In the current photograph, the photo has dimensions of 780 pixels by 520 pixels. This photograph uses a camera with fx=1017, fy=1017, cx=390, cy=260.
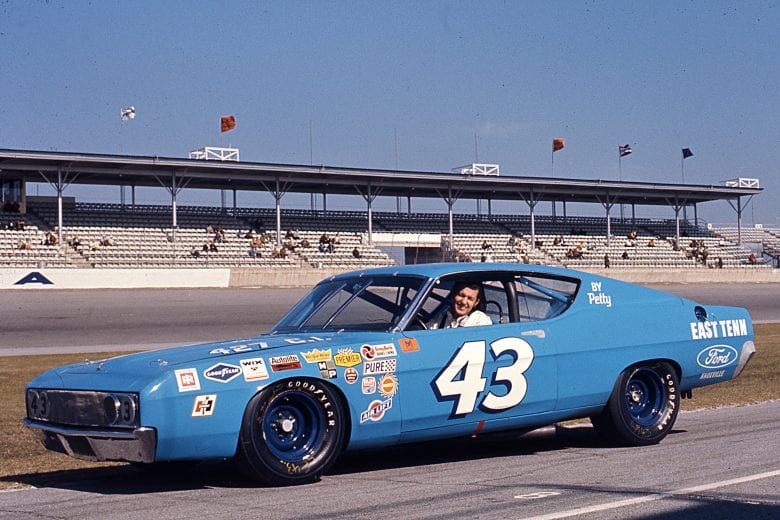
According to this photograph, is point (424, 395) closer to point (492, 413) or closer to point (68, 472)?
point (492, 413)

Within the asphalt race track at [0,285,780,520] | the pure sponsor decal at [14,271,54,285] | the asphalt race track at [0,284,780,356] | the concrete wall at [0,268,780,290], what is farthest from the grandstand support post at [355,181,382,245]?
the asphalt race track at [0,285,780,520]

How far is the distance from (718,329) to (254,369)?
14.7ft

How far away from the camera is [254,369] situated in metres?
6.29

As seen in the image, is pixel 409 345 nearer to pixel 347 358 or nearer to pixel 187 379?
pixel 347 358

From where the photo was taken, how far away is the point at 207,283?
37.2m

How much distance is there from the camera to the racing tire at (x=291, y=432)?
20.5 feet

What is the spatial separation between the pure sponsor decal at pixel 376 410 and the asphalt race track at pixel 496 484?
16.0 inches

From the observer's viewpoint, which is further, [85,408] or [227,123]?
[227,123]

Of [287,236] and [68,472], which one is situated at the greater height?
[287,236]

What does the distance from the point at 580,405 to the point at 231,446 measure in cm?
295

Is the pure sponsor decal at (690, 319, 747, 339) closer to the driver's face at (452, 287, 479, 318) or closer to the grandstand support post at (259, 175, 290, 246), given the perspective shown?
the driver's face at (452, 287, 479, 318)

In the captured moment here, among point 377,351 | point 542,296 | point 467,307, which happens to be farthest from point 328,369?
point 542,296

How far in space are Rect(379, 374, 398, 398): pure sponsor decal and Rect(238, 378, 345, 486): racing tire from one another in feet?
0.99

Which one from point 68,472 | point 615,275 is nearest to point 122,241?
point 615,275
